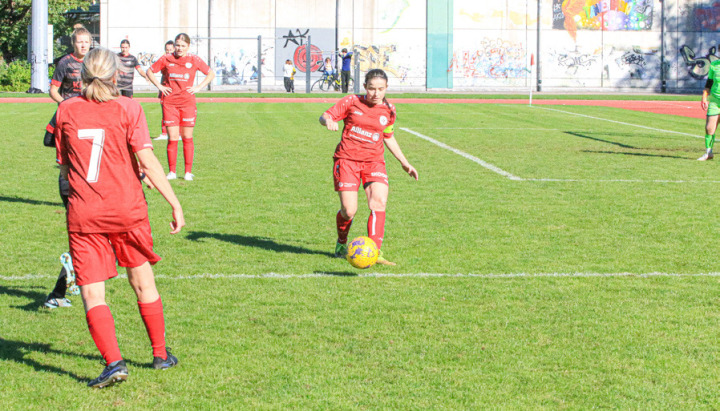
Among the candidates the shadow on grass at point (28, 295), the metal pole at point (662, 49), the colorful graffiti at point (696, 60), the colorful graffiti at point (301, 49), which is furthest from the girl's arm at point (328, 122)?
the colorful graffiti at point (696, 60)

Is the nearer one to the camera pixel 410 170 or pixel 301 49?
pixel 410 170

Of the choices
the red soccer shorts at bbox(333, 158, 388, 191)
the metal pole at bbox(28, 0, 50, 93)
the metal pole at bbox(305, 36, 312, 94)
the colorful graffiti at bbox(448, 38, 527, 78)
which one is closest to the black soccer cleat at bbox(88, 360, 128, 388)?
the red soccer shorts at bbox(333, 158, 388, 191)

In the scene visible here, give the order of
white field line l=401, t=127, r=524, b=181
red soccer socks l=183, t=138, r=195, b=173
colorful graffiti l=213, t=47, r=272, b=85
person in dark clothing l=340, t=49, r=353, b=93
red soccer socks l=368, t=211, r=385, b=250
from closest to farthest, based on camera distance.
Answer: red soccer socks l=368, t=211, r=385, b=250 → red soccer socks l=183, t=138, r=195, b=173 → white field line l=401, t=127, r=524, b=181 → person in dark clothing l=340, t=49, r=353, b=93 → colorful graffiti l=213, t=47, r=272, b=85

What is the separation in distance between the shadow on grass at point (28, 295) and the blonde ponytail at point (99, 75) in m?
2.33

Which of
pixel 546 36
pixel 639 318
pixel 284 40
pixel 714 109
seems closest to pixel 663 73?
pixel 546 36

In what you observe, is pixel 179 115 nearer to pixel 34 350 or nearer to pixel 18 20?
pixel 34 350

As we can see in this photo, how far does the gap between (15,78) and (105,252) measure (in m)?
37.9

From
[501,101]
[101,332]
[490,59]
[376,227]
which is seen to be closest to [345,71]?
[501,101]

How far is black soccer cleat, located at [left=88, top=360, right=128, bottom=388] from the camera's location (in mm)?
4516

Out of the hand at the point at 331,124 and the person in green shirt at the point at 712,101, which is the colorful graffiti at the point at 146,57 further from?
the hand at the point at 331,124

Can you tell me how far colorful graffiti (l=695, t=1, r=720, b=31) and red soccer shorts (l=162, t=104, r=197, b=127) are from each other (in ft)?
143

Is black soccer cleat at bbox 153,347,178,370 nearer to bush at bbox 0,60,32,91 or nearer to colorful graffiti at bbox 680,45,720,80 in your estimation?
bush at bbox 0,60,32,91

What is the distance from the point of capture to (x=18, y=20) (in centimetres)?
4875

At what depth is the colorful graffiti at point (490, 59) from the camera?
4856 cm
